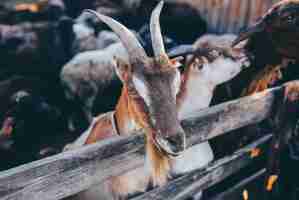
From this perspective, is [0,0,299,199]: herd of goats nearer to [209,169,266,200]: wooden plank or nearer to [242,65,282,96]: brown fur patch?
[242,65,282,96]: brown fur patch

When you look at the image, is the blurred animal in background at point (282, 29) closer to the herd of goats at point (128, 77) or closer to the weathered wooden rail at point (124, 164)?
the herd of goats at point (128, 77)

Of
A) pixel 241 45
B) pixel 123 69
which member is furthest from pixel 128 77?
pixel 241 45

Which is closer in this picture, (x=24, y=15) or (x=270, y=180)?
(x=270, y=180)

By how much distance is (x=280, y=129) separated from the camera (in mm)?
3746

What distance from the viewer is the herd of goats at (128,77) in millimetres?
2562

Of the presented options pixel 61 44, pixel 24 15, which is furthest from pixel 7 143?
pixel 24 15

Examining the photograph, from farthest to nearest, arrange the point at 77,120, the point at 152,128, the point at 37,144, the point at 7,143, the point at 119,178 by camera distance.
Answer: the point at 77,120, the point at 37,144, the point at 7,143, the point at 119,178, the point at 152,128

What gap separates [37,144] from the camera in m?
4.97

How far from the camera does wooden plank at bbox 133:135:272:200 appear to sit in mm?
3096

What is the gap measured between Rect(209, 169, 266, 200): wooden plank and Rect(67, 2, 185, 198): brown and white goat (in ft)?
3.15

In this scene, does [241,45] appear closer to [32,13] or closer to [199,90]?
[199,90]

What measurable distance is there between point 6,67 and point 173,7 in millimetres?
3448

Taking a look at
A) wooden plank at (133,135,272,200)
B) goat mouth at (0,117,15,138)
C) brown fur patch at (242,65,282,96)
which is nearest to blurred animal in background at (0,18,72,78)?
goat mouth at (0,117,15,138)

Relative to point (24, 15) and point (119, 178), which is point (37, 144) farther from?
point (24, 15)
